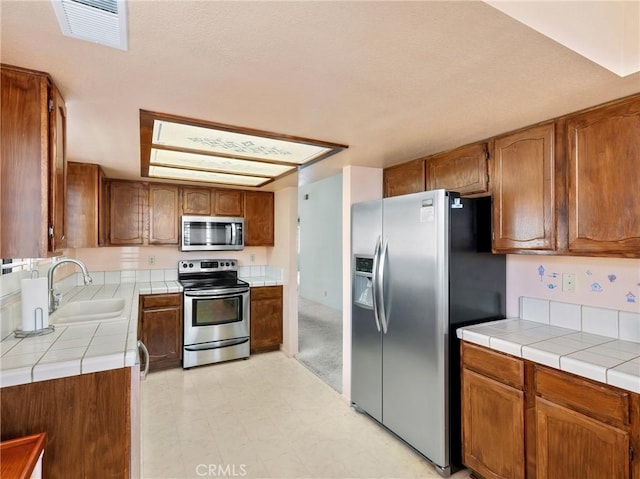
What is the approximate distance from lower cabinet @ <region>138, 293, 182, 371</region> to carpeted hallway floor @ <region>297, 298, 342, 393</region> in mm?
1420

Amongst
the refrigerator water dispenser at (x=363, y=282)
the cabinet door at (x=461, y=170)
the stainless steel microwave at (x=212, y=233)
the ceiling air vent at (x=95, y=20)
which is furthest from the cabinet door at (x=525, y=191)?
the stainless steel microwave at (x=212, y=233)

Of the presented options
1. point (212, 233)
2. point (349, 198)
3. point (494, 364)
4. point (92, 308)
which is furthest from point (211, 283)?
point (494, 364)

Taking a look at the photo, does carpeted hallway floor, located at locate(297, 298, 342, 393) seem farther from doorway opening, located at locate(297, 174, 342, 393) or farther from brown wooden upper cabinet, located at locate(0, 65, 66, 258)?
brown wooden upper cabinet, located at locate(0, 65, 66, 258)

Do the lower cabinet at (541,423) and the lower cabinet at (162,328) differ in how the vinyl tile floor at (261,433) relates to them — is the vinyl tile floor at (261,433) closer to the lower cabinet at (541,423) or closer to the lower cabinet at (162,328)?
the lower cabinet at (162,328)

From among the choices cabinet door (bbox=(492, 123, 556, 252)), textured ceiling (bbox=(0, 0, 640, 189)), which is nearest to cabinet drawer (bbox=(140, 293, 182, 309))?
textured ceiling (bbox=(0, 0, 640, 189))

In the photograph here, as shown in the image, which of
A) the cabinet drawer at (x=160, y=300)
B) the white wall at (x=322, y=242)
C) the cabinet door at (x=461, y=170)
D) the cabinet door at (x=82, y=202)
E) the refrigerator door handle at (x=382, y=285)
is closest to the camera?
the cabinet door at (x=461, y=170)

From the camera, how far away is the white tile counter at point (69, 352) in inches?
51.0

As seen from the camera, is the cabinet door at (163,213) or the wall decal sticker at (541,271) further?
the cabinet door at (163,213)

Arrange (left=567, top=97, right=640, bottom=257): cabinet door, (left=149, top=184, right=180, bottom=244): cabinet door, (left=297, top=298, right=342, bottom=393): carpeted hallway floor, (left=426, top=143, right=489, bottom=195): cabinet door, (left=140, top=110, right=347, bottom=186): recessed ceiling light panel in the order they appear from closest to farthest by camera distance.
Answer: (left=567, top=97, right=640, bottom=257): cabinet door → (left=140, top=110, right=347, bottom=186): recessed ceiling light panel → (left=426, top=143, right=489, bottom=195): cabinet door → (left=297, top=298, right=342, bottom=393): carpeted hallway floor → (left=149, top=184, right=180, bottom=244): cabinet door

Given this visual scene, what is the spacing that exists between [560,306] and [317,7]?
88.0 inches

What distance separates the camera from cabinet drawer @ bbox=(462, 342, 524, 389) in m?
1.84

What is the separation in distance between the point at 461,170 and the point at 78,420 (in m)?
2.51

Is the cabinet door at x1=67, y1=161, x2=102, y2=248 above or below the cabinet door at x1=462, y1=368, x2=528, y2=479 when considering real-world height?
above

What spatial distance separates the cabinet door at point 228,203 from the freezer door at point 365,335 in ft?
6.58
